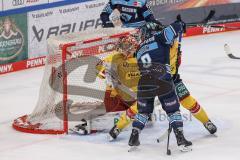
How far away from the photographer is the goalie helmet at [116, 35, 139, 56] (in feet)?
25.8

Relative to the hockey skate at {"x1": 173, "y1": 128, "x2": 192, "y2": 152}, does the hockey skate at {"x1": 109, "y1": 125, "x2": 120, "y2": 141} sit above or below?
below

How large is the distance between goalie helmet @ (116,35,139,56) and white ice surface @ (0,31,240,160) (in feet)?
3.21

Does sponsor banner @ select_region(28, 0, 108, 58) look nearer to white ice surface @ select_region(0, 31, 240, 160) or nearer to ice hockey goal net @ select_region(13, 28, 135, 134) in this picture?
white ice surface @ select_region(0, 31, 240, 160)

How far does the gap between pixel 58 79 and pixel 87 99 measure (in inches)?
16.7

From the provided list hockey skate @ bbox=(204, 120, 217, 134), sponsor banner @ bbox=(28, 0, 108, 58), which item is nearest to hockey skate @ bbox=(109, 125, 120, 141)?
hockey skate @ bbox=(204, 120, 217, 134)

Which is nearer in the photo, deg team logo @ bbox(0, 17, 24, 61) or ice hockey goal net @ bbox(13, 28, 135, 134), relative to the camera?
ice hockey goal net @ bbox(13, 28, 135, 134)

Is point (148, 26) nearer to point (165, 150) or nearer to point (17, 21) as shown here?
point (165, 150)

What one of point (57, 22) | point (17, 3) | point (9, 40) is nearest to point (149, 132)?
point (9, 40)

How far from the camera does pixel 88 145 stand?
7.97m

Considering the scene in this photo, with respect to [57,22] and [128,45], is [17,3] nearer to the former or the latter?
[57,22]

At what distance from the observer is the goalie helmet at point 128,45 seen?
786cm

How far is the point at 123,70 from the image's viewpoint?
26.9ft

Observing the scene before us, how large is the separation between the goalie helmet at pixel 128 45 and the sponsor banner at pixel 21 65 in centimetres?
426

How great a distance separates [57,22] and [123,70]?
14.9ft
